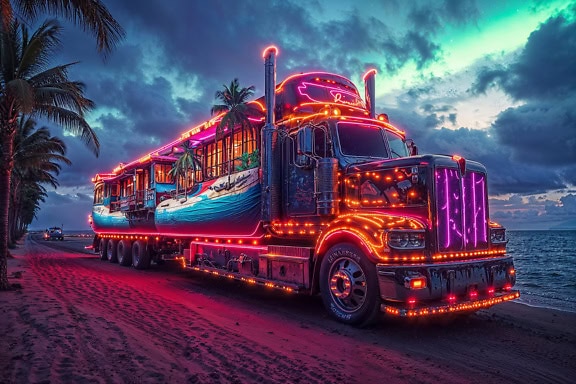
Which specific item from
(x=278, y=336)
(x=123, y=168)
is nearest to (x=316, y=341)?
(x=278, y=336)

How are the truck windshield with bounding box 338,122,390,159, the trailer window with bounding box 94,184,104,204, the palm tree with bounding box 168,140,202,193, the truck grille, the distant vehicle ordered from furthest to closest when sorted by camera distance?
the distant vehicle → the trailer window with bounding box 94,184,104,204 → the palm tree with bounding box 168,140,202,193 → the truck windshield with bounding box 338,122,390,159 → the truck grille

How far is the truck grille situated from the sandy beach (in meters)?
1.37

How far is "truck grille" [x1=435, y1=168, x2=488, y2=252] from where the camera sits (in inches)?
265

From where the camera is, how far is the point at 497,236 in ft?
25.0

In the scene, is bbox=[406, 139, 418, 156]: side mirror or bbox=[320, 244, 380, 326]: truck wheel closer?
bbox=[320, 244, 380, 326]: truck wheel

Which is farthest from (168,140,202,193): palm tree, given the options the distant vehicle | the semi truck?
the distant vehicle

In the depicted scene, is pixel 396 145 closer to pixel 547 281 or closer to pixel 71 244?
pixel 547 281

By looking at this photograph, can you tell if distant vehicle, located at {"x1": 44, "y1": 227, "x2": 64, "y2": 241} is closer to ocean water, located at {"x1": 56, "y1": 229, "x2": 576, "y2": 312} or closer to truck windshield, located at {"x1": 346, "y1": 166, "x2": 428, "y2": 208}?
ocean water, located at {"x1": 56, "y1": 229, "x2": 576, "y2": 312}

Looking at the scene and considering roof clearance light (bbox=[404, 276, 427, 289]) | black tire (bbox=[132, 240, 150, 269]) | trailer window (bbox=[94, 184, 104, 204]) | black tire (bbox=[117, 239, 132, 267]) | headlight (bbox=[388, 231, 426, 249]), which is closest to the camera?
roof clearance light (bbox=[404, 276, 427, 289])

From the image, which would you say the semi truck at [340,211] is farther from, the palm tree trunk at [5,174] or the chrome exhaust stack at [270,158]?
the palm tree trunk at [5,174]

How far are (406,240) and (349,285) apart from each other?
1.17 meters

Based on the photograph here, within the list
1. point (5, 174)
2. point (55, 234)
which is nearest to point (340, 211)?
point (5, 174)

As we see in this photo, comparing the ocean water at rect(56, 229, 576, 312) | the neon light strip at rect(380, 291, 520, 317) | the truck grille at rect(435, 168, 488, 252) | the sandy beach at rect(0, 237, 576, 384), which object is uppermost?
the truck grille at rect(435, 168, 488, 252)

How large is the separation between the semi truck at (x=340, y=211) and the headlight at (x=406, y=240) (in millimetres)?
19
